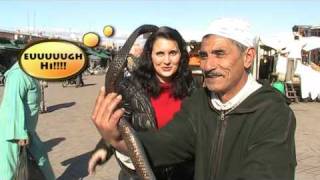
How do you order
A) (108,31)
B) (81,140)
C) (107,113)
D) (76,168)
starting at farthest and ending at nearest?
1. (81,140)
2. (76,168)
3. (108,31)
4. (107,113)

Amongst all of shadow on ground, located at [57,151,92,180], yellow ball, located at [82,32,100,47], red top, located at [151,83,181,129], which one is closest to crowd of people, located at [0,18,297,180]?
red top, located at [151,83,181,129]

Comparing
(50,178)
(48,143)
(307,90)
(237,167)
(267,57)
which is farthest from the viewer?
(267,57)

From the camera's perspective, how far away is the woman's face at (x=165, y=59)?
364cm

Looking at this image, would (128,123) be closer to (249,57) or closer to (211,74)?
(211,74)

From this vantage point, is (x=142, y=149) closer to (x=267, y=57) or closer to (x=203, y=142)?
(x=203, y=142)

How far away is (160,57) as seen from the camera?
3646mm

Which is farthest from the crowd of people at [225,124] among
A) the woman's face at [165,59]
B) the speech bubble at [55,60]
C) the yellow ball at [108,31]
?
the yellow ball at [108,31]

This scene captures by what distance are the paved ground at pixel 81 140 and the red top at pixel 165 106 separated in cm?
360

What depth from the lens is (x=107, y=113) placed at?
1789mm

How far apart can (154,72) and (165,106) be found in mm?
394

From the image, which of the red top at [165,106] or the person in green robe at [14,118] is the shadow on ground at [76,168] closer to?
the person in green robe at [14,118]

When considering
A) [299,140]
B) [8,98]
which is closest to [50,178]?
[8,98]

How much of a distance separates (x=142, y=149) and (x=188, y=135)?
236mm

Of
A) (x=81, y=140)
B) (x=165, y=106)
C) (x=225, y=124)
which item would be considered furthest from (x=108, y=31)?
(x=81, y=140)
